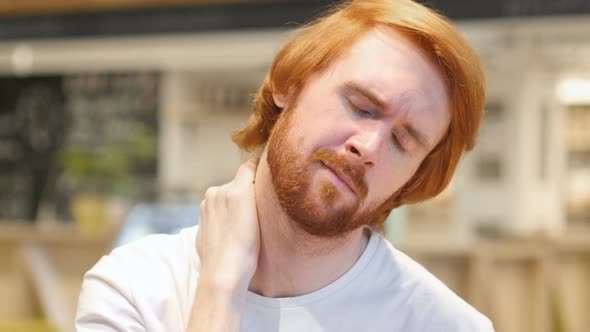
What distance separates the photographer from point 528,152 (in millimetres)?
6754

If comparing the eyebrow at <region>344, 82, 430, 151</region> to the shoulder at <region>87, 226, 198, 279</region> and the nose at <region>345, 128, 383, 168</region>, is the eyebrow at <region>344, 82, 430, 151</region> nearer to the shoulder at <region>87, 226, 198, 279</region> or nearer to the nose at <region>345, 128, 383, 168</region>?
the nose at <region>345, 128, 383, 168</region>

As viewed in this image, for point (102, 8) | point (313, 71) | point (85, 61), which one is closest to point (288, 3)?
point (102, 8)

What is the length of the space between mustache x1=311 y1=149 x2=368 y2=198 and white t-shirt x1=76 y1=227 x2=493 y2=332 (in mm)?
182

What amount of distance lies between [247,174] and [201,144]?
19.4ft

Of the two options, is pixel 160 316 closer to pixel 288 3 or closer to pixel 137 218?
pixel 137 218

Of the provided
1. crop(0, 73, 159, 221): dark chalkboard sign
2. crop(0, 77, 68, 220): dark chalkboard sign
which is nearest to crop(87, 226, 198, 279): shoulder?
crop(0, 73, 159, 221): dark chalkboard sign

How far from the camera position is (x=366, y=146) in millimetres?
1040

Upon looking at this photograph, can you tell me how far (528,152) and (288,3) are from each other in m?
4.07

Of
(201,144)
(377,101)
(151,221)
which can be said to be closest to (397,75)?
(377,101)

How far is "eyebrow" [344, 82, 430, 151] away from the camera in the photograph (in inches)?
41.8

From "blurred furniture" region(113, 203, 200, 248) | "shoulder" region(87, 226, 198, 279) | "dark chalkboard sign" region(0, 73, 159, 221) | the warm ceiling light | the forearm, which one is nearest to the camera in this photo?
the forearm

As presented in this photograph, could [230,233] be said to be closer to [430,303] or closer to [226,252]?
[226,252]

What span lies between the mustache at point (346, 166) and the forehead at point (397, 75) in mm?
96

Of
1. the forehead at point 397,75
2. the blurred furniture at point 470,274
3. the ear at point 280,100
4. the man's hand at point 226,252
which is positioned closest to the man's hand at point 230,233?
the man's hand at point 226,252
